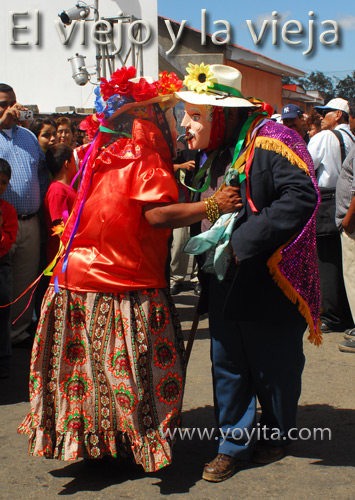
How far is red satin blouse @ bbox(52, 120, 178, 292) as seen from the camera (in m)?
3.08

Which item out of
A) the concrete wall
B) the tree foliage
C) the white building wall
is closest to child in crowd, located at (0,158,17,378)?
the white building wall

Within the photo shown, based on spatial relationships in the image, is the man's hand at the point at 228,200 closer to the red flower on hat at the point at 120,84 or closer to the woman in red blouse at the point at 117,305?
the woman in red blouse at the point at 117,305

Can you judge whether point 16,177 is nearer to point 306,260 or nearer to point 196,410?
point 196,410

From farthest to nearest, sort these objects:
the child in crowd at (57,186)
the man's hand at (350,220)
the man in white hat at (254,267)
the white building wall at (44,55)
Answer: the white building wall at (44,55) < the child in crowd at (57,186) < the man's hand at (350,220) < the man in white hat at (254,267)

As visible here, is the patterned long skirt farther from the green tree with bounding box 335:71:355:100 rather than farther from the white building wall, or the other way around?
the green tree with bounding box 335:71:355:100

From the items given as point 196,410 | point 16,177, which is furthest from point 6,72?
point 196,410

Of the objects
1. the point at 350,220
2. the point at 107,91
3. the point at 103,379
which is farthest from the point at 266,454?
the point at 350,220

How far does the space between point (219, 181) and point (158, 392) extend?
3.54 ft

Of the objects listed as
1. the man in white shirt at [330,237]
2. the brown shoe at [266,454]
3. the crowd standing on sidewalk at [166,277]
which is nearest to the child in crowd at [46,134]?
the man in white shirt at [330,237]

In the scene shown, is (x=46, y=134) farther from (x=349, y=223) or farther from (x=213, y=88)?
(x=213, y=88)

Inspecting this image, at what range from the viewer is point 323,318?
6.24 metres

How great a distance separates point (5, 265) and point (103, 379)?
2126 mm

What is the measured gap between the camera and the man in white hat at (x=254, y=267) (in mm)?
3061

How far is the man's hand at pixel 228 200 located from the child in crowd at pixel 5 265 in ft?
7.29
